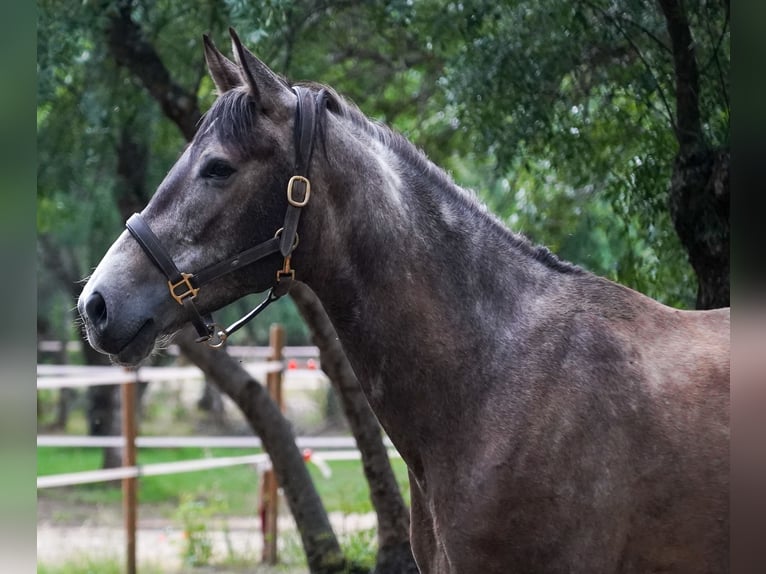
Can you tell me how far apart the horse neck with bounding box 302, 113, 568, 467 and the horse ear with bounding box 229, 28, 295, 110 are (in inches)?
7.0

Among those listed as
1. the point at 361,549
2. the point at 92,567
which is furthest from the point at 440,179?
the point at 92,567

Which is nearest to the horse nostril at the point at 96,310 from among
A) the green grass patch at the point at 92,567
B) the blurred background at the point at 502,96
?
the blurred background at the point at 502,96

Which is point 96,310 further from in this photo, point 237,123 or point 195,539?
point 195,539

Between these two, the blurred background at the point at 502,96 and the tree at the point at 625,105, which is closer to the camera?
the tree at the point at 625,105

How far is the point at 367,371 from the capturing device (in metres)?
2.76

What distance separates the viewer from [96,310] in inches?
99.5

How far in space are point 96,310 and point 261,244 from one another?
488 mm

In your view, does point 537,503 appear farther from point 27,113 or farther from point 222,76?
point 27,113

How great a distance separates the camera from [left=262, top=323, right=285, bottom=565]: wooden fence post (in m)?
7.93

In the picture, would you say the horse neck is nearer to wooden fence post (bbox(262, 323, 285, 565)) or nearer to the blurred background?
the blurred background

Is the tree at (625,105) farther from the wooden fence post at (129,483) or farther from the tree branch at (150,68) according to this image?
the wooden fence post at (129,483)

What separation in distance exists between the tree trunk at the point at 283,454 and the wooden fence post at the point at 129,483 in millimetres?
1416

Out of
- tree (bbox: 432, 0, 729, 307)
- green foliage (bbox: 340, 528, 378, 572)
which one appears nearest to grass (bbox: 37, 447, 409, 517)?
green foliage (bbox: 340, 528, 378, 572)

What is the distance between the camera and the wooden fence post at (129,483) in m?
7.31
